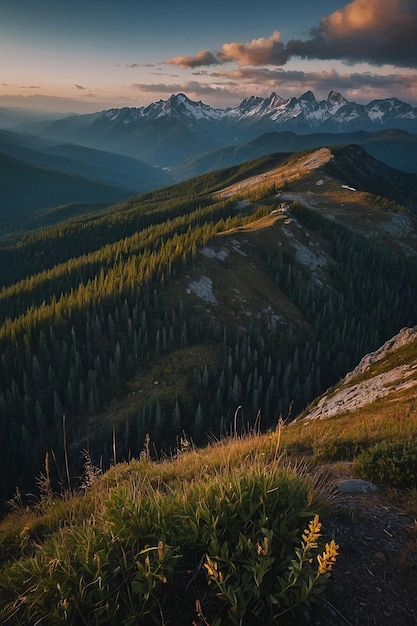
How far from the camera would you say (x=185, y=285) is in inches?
4400

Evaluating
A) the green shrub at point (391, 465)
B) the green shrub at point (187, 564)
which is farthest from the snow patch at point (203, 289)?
the green shrub at point (187, 564)

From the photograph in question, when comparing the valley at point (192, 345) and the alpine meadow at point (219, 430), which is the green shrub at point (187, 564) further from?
the valley at point (192, 345)

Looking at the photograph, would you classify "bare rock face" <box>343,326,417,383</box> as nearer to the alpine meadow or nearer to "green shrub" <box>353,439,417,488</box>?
the alpine meadow

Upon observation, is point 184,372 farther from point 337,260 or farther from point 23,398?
point 337,260

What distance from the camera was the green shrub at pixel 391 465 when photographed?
9.48 metres

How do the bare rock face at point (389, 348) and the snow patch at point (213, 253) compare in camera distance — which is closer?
the bare rock face at point (389, 348)

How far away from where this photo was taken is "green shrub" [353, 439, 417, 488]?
31.1ft

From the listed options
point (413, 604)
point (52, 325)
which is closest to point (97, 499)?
point (413, 604)

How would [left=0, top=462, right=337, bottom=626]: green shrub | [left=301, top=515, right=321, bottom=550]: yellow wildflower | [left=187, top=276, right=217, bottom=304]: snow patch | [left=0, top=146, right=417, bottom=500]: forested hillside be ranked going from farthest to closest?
[left=187, top=276, right=217, bottom=304]: snow patch
[left=0, top=146, right=417, bottom=500]: forested hillside
[left=0, top=462, right=337, bottom=626]: green shrub
[left=301, top=515, right=321, bottom=550]: yellow wildflower

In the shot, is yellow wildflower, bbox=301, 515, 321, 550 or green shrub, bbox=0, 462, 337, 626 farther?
green shrub, bbox=0, 462, 337, 626

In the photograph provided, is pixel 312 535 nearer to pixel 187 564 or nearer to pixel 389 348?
pixel 187 564

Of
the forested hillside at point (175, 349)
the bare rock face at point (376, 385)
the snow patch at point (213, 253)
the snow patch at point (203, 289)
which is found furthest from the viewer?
the snow patch at point (213, 253)

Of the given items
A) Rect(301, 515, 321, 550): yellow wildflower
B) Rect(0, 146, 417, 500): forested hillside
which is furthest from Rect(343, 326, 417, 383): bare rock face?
Rect(301, 515, 321, 550): yellow wildflower

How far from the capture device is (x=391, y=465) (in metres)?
9.80
